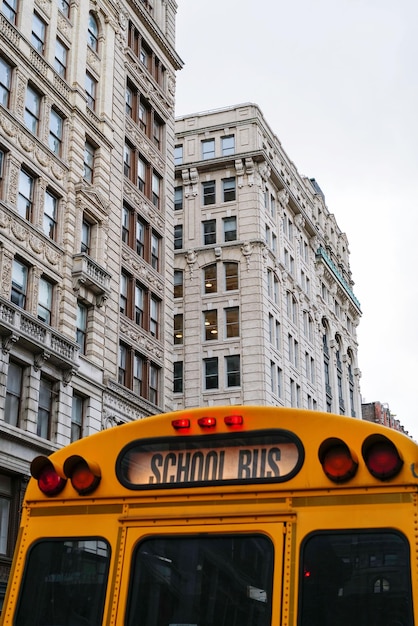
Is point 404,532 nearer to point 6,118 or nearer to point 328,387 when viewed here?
point 6,118

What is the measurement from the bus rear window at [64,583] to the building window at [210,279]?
Answer: 46.8 m

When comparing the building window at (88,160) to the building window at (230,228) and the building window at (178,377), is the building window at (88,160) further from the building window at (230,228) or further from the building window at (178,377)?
the building window at (230,228)

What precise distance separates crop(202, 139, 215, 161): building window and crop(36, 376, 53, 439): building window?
3146cm

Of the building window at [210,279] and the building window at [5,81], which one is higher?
the building window at [210,279]

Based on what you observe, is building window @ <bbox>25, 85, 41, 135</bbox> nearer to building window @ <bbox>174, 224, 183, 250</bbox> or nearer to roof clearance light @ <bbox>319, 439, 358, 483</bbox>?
roof clearance light @ <bbox>319, 439, 358, 483</bbox>

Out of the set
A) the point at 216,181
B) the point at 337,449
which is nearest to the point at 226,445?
the point at 337,449

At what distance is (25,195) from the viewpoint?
26.9m

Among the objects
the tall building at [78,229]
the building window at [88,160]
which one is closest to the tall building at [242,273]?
the tall building at [78,229]

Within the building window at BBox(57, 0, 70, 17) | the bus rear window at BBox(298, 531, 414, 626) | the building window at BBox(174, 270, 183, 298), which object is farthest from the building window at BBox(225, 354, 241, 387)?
the bus rear window at BBox(298, 531, 414, 626)

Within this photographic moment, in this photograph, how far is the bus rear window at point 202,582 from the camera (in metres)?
4.86

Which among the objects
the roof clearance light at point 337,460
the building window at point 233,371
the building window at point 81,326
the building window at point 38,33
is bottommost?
the roof clearance light at point 337,460

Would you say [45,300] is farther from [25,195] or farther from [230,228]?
[230,228]

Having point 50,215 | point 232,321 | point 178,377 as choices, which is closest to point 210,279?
point 232,321

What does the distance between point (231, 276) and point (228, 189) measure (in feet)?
19.3
